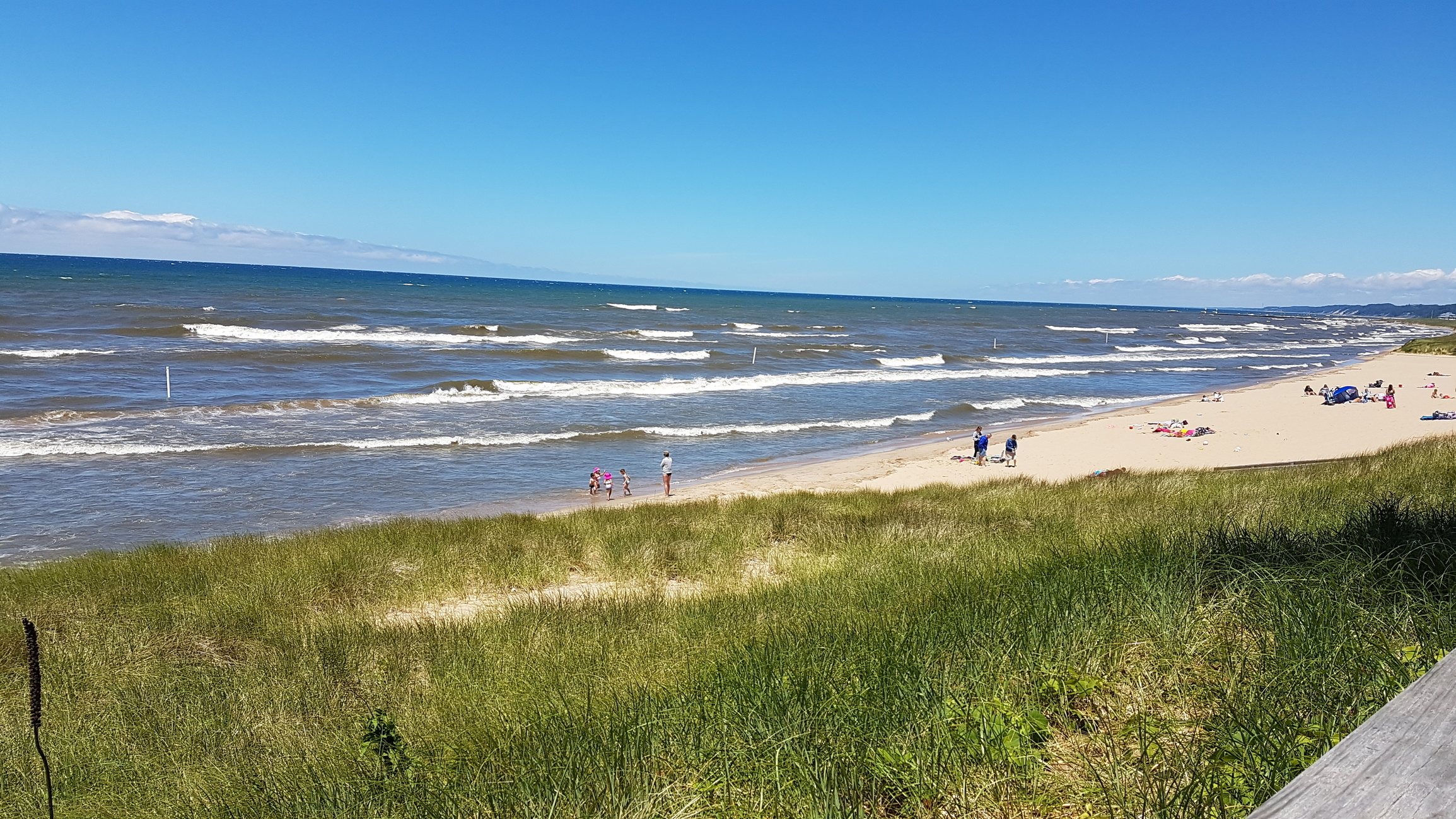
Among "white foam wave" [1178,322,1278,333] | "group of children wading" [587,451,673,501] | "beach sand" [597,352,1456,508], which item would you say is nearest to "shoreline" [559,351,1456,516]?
"beach sand" [597,352,1456,508]

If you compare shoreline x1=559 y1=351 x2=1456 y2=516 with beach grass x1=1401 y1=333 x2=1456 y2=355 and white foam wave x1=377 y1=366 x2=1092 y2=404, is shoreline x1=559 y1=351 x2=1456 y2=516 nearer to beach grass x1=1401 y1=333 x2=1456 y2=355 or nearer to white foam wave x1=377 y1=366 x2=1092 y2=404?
white foam wave x1=377 y1=366 x2=1092 y2=404

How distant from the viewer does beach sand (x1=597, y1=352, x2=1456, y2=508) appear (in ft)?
63.3

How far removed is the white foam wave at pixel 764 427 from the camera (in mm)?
25531

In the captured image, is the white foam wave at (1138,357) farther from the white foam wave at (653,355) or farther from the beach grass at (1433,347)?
the white foam wave at (653,355)

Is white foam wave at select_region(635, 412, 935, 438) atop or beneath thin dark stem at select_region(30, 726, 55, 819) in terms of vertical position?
beneath

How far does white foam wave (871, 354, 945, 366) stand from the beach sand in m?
17.0

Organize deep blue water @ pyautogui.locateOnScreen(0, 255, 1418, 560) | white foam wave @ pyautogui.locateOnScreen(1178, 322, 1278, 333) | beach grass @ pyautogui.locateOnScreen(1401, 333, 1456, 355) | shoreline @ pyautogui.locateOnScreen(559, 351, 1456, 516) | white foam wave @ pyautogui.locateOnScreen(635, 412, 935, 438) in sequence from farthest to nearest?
white foam wave @ pyautogui.locateOnScreen(1178, 322, 1278, 333), beach grass @ pyautogui.locateOnScreen(1401, 333, 1456, 355), white foam wave @ pyautogui.locateOnScreen(635, 412, 935, 438), shoreline @ pyautogui.locateOnScreen(559, 351, 1456, 516), deep blue water @ pyautogui.locateOnScreen(0, 255, 1418, 560)

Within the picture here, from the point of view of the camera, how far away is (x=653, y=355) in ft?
161

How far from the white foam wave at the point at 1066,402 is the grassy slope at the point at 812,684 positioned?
2558 cm

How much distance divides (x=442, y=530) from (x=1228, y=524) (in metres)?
9.43

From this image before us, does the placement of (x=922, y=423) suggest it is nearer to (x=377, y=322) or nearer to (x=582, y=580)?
(x=582, y=580)

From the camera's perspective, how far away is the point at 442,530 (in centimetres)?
1159

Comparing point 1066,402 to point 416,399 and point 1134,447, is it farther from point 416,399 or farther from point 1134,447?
point 416,399

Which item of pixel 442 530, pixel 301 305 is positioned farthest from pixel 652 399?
pixel 301 305
